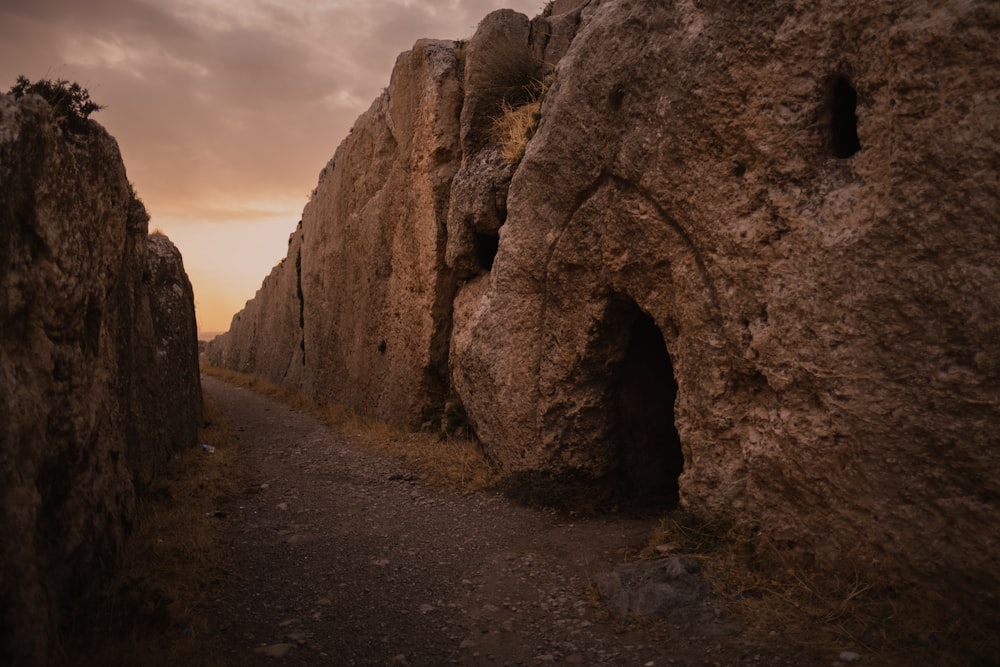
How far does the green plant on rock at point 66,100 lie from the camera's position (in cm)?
527

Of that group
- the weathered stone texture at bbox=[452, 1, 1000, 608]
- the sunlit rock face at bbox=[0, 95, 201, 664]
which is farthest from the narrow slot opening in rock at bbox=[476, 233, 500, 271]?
the sunlit rock face at bbox=[0, 95, 201, 664]

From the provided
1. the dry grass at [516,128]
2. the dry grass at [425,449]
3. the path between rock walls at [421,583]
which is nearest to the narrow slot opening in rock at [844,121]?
the path between rock walls at [421,583]

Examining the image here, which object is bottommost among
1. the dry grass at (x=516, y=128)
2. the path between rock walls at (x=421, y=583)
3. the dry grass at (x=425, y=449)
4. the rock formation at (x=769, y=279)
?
the path between rock walls at (x=421, y=583)

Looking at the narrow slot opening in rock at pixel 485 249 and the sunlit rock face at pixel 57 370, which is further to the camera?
the narrow slot opening in rock at pixel 485 249

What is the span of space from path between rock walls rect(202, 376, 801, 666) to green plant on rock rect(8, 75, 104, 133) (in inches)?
145

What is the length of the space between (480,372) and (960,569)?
529 centimetres

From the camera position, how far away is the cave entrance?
755 centimetres

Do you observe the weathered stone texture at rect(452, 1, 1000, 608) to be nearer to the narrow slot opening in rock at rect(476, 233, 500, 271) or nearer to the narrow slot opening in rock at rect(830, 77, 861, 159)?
the narrow slot opening in rock at rect(830, 77, 861, 159)

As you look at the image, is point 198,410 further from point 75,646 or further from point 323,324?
point 75,646

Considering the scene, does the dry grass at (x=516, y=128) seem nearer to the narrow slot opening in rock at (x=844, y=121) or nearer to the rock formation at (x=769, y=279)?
the rock formation at (x=769, y=279)

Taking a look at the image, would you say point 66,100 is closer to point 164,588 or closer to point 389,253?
point 164,588

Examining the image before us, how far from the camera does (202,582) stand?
5.37m

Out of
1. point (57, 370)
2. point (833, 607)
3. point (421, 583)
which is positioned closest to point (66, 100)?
point (57, 370)

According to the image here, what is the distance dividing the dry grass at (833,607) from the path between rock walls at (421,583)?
1.03 feet
